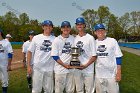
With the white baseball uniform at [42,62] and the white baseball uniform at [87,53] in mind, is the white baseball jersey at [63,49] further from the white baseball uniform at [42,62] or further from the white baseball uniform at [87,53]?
the white baseball uniform at [42,62]

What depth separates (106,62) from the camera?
7910mm

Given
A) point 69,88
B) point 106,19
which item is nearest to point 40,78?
point 69,88

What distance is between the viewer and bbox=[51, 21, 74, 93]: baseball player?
8.22 m

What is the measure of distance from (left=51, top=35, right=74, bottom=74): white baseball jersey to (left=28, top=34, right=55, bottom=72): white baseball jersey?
0.29 metres

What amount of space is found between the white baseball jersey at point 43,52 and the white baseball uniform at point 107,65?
1.36 m

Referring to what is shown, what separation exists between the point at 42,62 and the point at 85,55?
122cm

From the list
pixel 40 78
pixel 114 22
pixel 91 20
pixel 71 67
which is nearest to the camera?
pixel 71 67

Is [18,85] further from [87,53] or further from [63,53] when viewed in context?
[87,53]

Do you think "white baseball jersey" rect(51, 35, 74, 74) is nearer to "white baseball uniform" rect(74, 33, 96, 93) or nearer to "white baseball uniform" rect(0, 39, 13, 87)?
"white baseball uniform" rect(74, 33, 96, 93)

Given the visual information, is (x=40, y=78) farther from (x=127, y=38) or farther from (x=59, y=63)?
(x=127, y=38)

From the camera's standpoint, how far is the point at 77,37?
821 centimetres

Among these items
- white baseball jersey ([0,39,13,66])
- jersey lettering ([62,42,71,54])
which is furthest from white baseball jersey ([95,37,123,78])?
white baseball jersey ([0,39,13,66])

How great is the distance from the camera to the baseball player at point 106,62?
7879 millimetres

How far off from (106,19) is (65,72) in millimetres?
105513
